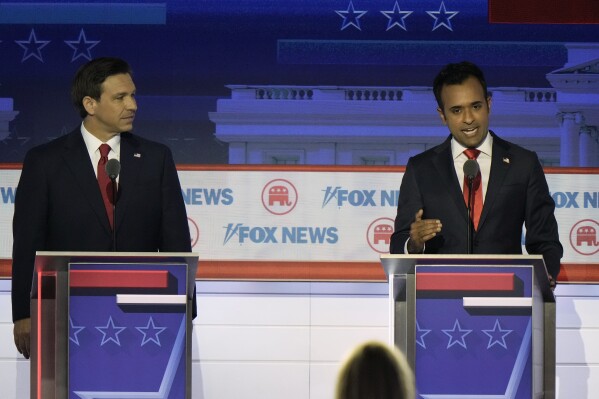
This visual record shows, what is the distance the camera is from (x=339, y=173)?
Answer: 527cm

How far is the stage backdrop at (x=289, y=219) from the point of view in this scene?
526cm

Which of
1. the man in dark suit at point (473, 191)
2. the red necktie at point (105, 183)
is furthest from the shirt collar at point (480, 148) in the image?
the red necktie at point (105, 183)

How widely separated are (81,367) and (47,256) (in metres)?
0.34

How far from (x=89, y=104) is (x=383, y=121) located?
69.6 inches

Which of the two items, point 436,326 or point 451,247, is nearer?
point 436,326

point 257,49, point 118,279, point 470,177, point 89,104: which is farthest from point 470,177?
point 257,49

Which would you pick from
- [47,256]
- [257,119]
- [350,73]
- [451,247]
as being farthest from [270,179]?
[47,256]

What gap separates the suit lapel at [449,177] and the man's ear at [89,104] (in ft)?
4.02

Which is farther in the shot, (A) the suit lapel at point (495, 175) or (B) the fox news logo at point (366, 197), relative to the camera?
(B) the fox news logo at point (366, 197)

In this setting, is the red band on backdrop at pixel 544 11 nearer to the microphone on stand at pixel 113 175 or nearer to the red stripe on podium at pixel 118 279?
the microphone on stand at pixel 113 175

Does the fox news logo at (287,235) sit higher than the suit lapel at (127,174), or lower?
lower

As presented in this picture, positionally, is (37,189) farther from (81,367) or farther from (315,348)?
(315,348)

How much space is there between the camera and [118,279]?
10.5 feet

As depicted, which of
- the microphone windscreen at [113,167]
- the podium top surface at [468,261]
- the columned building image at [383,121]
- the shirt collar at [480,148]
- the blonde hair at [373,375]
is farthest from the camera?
the columned building image at [383,121]
